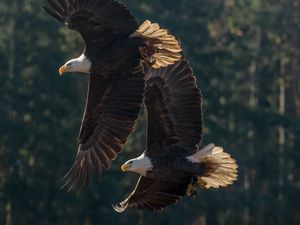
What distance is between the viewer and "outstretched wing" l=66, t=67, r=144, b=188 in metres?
11.3

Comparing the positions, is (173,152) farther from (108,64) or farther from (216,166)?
(108,64)

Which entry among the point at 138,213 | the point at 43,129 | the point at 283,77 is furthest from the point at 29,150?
the point at 283,77

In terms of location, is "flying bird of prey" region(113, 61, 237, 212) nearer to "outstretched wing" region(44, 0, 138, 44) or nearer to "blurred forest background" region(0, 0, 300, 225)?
"outstretched wing" region(44, 0, 138, 44)

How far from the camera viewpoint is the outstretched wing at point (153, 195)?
1147 cm

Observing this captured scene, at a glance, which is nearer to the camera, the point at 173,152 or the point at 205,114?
the point at 173,152

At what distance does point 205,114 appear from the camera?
29.5m

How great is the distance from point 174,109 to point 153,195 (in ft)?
2.87

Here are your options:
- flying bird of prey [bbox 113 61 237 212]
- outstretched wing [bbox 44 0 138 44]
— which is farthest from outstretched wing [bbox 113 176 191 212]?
outstretched wing [bbox 44 0 138 44]

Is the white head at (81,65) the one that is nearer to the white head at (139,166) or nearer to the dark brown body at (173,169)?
the white head at (139,166)

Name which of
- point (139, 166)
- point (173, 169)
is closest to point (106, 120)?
point (139, 166)

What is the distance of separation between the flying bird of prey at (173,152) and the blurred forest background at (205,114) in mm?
14749

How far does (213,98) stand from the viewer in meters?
29.8

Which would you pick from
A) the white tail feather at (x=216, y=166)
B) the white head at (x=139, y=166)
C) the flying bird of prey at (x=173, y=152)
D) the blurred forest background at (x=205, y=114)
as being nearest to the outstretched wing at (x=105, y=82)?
the white head at (x=139, y=166)

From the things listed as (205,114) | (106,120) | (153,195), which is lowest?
(153,195)
